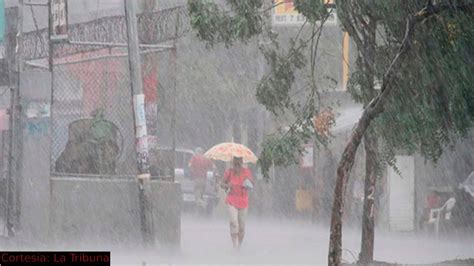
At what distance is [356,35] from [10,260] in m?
6.81

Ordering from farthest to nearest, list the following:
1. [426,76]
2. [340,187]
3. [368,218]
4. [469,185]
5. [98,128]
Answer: [469,185]
[98,128]
[368,218]
[426,76]
[340,187]

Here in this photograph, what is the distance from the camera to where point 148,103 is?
54.6 feet

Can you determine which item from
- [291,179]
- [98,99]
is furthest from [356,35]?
[291,179]

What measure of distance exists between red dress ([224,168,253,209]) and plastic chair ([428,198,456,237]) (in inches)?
233

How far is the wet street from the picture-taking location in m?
15.8

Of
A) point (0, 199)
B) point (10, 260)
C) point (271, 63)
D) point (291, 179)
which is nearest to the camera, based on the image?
point (10, 260)

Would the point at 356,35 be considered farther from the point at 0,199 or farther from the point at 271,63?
the point at 0,199

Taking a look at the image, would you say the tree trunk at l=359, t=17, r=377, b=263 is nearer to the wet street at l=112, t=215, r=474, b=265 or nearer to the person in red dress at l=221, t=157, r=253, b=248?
the wet street at l=112, t=215, r=474, b=265

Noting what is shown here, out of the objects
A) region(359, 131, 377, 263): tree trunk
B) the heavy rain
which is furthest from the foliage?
region(359, 131, 377, 263): tree trunk

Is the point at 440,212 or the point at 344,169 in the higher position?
the point at 344,169

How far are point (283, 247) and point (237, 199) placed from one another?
6.00 feet

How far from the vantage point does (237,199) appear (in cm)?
1775

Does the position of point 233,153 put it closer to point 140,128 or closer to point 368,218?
point 140,128

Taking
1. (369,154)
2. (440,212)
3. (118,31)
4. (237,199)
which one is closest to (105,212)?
(237,199)
